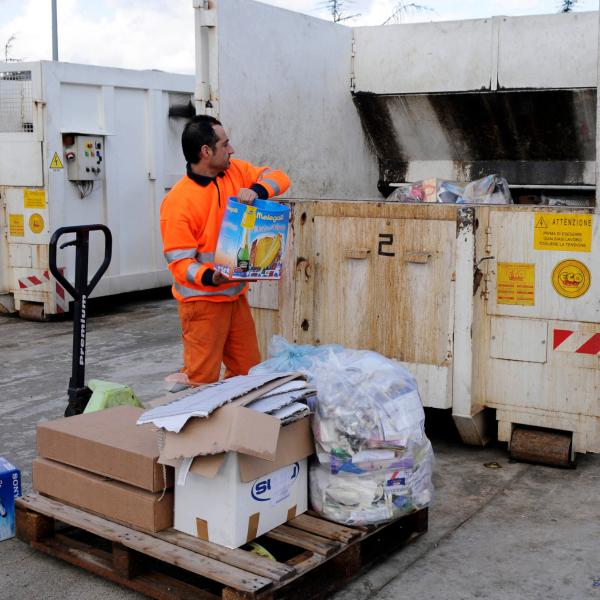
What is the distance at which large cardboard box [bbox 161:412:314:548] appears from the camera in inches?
112

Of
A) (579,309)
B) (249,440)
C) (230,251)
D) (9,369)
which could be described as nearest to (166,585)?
(249,440)

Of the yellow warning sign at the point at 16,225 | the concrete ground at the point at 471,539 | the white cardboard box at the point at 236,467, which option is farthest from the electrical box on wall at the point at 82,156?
the white cardboard box at the point at 236,467

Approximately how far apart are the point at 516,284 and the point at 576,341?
1.16 ft

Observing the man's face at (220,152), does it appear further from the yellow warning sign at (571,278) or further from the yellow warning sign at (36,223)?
the yellow warning sign at (36,223)

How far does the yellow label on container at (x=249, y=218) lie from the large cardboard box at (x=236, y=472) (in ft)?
3.20

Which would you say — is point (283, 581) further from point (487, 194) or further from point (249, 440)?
point (487, 194)

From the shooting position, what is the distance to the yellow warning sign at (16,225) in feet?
26.0

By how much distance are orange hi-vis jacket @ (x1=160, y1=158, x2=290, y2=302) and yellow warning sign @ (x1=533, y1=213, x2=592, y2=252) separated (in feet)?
3.87

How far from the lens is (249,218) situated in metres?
3.78

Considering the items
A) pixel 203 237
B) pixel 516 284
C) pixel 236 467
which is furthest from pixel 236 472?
pixel 516 284

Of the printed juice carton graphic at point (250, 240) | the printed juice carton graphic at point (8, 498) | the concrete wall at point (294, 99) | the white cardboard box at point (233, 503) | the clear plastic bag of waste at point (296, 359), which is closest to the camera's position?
the white cardboard box at point (233, 503)

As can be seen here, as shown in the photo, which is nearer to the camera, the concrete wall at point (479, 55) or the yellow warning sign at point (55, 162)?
the concrete wall at point (479, 55)

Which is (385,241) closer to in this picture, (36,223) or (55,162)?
(55,162)

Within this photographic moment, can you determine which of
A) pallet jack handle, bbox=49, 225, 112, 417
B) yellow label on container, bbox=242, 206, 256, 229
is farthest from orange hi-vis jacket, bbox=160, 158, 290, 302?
pallet jack handle, bbox=49, 225, 112, 417
